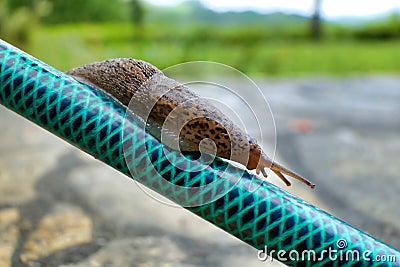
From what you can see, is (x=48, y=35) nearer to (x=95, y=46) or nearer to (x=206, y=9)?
(x=95, y=46)

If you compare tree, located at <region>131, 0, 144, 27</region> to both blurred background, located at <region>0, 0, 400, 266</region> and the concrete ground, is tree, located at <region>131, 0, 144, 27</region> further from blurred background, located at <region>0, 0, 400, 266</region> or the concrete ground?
the concrete ground

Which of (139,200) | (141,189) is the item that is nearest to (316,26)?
(139,200)

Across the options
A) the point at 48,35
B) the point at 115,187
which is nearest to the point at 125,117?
the point at 115,187

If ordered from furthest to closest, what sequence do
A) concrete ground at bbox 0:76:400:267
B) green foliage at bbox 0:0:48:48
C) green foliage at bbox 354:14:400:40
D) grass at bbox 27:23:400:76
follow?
green foliage at bbox 354:14:400:40 → grass at bbox 27:23:400:76 → green foliage at bbox 0:0:48:48 → concrete ground at bbox 0:76:400:267

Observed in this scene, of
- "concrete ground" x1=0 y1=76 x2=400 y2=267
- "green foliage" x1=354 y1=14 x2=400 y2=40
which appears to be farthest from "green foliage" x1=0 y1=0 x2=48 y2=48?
"green foliage" x1=354 y1=14 x2=400 y2=40

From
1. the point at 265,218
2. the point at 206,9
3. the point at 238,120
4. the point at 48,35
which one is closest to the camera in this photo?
the point at 265,218

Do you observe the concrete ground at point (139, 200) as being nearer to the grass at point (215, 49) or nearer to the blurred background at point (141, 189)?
the blurred background at point (141, 189)
